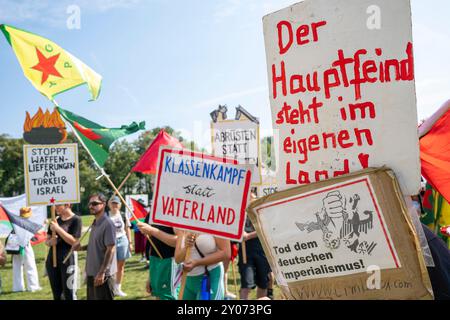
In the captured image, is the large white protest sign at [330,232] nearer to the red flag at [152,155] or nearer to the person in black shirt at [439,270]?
the person in black shirt at [439,270]

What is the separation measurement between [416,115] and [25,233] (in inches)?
333

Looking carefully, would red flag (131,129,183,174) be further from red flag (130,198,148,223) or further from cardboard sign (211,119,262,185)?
red flag (130,198,148,223)

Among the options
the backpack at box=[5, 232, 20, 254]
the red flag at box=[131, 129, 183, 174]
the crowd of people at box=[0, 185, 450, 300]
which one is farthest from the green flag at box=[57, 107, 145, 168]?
the backpack at box=[5, 232, 20, 254]

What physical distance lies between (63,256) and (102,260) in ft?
2.76

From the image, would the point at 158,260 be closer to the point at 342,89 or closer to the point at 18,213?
the point at 342,89

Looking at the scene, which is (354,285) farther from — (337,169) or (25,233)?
(25,233)

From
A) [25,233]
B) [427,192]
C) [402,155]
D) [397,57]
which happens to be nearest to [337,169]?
[402,155]

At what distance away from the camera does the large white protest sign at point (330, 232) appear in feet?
5.72

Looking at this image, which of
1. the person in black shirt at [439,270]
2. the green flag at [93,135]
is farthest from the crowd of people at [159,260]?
the person in black shirt at [439,270]

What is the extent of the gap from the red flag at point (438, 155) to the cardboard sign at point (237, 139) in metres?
3.45

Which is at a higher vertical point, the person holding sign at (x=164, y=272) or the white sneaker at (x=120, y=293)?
the person holding sign at (x=164, y=272)

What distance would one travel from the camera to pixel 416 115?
170 centimetres

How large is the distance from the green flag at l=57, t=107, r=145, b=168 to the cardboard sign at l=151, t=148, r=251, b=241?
3.00 metres

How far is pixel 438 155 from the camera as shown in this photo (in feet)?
7.95
